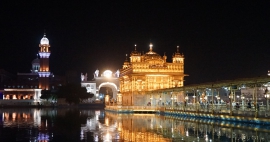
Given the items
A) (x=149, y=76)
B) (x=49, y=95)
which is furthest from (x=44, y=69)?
(x=149, y=76)

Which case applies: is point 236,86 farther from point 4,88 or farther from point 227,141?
point 4,88

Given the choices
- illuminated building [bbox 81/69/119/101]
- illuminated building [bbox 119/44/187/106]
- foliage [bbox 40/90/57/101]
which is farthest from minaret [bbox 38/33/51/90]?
illuminated building [bbox 119/44/187/106]

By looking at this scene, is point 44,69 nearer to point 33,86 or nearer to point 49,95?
point 33,86

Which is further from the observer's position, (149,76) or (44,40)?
(44,40)

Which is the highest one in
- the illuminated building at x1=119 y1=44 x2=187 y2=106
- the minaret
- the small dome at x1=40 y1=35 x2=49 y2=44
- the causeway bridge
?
the small dome at x1=40 y1=35 x2=49 y2=44

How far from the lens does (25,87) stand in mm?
112625

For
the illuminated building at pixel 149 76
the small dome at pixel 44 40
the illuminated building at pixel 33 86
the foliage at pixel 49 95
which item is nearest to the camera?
the illuminated building at pixel 149 76

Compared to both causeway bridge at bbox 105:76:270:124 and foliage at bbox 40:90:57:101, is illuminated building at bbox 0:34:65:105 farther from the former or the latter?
causeway bridge at bbox 105:76:270:124

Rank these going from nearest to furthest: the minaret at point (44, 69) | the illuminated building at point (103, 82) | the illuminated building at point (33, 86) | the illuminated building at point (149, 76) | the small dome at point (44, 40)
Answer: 1. the illuminated building at point (149, 76)
2. the illuminated building at point (103, 82)
3. the illuminated building at point (33, 86)
4. the minaret at point (44, 69)
5. the small dome at point (44, 40)

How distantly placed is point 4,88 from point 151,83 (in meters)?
66.9

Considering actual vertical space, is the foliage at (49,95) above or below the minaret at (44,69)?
below

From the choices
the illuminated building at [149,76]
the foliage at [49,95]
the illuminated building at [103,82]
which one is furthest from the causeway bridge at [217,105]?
the illuminated building at [103,82]

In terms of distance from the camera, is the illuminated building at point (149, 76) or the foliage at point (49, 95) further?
the foliage at point (49, 95)

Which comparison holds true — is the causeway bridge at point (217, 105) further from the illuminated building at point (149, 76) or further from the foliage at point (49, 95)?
the foliage at point (49, 95)
